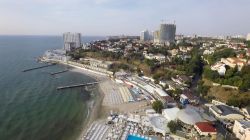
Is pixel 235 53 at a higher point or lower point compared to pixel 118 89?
higher

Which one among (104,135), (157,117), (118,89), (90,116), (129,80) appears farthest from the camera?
(129,80)

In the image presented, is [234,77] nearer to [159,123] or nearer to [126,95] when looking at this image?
[159,123]

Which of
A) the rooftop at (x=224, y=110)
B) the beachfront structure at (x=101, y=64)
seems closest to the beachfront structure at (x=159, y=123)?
the rooftop at (x=224, y=110)

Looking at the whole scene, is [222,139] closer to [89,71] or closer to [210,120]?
[210,120]

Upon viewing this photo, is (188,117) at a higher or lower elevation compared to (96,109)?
higher

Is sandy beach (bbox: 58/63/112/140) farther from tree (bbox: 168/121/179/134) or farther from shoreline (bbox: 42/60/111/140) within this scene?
tree (bbox: 168/121/179/134)

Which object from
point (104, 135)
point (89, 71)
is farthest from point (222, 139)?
point (89, 71)

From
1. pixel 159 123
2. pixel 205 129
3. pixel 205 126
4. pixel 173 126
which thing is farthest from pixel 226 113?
pixel 159 123
